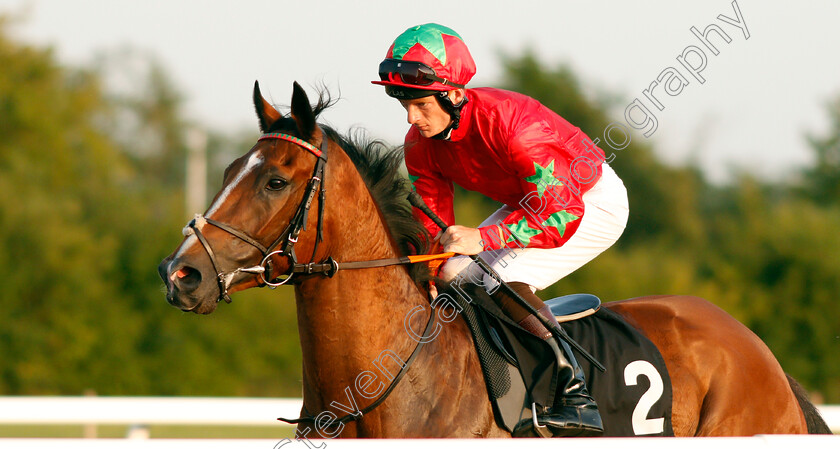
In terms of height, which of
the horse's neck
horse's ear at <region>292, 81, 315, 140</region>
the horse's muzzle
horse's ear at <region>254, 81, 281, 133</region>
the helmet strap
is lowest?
the horse's neck

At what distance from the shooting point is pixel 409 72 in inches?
121

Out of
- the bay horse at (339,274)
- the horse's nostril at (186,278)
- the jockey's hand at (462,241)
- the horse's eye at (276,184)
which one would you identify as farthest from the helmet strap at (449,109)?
the horse's nostril at (186,278)

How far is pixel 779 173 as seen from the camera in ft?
84.6

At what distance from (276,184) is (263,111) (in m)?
0.42

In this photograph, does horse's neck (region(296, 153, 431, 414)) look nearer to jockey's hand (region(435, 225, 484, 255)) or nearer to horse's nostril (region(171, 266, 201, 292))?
jockey's hand (region(435, 225, 484, 255))

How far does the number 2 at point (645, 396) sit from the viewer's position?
3201mm

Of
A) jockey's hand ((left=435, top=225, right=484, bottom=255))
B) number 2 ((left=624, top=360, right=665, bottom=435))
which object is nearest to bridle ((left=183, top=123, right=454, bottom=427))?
jockey's hand ((left=435, top=225, right=484, bottom=255))

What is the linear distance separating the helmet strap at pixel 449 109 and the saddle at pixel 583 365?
59 cm

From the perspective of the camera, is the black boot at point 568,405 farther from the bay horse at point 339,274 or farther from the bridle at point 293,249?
the bridle at point 293,249

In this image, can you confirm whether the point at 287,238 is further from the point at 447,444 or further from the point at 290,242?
the point at 447,444

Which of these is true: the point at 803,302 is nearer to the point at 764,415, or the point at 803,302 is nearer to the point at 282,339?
the point at 282,339

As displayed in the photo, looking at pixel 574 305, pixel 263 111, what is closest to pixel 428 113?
pixel 263 111

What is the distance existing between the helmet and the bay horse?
25 cm

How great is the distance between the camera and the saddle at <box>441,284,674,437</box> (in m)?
2.95
